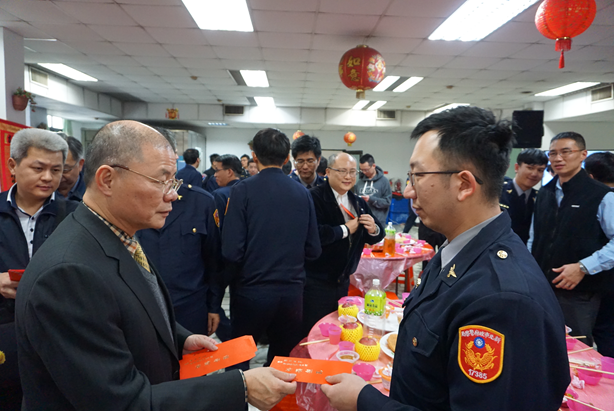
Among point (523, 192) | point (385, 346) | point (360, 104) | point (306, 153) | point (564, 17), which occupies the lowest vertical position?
point (385, 346)

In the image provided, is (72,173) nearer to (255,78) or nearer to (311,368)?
(311,368)

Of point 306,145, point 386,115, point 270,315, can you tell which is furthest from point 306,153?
point 386,115

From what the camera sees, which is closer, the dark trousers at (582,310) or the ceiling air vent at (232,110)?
the dark trousers at (582,310)

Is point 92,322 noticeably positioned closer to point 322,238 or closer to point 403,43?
point 322,238

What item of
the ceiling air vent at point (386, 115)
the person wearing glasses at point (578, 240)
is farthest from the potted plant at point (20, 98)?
the ceiling air vent at point (386, 115)

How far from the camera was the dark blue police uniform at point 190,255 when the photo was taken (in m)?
1.88

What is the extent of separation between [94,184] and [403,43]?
15.7 ft

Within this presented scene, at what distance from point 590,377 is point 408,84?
22.0 feet

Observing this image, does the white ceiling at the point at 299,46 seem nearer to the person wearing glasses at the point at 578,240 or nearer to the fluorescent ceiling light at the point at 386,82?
the fluorescent ceiling light at the point at 386,82

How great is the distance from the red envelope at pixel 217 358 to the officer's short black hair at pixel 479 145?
913 mm

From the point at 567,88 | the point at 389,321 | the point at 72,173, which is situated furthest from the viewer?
the point at 567,88

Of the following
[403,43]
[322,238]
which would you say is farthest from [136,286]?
[403,43]

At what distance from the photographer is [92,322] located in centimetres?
77

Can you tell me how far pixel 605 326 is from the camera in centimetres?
239
